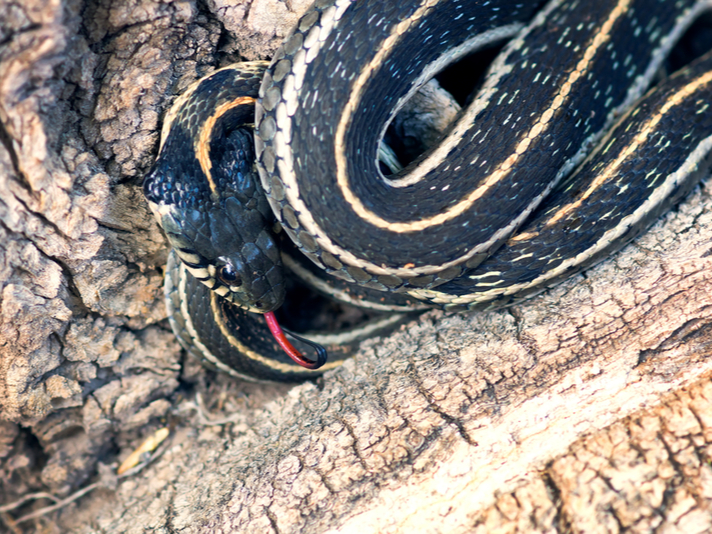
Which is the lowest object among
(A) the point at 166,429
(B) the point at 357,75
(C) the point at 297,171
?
(A) the point at 166,429

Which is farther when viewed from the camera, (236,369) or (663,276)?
(236,369)

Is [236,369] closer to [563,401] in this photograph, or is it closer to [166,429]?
[166,429]

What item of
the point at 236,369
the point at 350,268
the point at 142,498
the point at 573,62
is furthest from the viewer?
the point at 236,369

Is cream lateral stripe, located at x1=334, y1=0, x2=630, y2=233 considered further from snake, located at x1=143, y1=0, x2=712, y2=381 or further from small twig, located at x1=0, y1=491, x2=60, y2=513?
small twig, located at x1=0, y1=491, x2=60, y2=513

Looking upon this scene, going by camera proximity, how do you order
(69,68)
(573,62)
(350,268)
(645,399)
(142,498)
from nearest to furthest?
(645,399), (69,68), (350,268), (573,62), (142,498)

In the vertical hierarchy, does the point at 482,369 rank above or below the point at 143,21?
below

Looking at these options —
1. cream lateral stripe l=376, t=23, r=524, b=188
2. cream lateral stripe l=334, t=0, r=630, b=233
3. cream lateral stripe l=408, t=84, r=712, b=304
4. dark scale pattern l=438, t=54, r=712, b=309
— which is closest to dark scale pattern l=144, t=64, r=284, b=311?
cream lateral stripe l=334, t=0, r=630, b=233

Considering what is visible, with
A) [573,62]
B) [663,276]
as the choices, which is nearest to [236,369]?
[663,276]

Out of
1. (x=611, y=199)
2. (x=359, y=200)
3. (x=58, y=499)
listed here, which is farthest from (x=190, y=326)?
(x=611, y=199)
